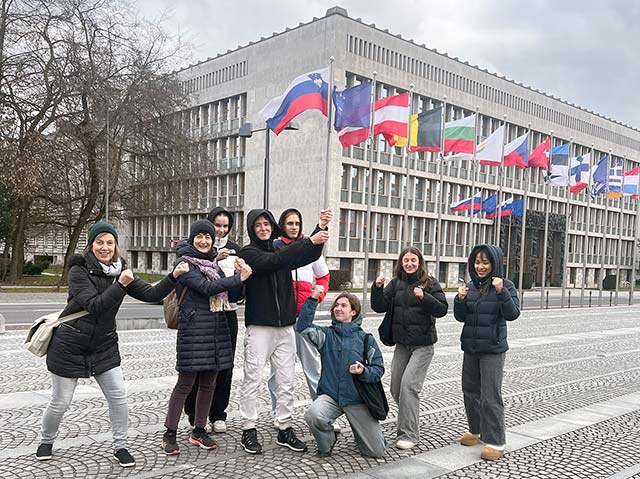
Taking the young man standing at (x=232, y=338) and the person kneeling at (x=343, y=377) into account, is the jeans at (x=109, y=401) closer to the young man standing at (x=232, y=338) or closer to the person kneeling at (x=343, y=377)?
the young man standing at (x=232, y=338)

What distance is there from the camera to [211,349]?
211 inches

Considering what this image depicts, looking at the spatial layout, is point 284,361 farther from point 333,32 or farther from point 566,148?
point 333,32

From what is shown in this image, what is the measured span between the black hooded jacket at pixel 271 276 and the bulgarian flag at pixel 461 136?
733 inches

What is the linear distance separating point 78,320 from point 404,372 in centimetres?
296

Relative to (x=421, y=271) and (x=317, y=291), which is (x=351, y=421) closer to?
(x=317, y=291)

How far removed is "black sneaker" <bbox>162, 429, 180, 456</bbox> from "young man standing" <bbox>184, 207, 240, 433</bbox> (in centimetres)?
55

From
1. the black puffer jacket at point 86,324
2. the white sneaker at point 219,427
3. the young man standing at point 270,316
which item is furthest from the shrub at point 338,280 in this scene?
the black puffer jacket at point 86,324

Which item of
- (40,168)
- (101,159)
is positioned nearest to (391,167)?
(101,159)

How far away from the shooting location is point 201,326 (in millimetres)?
5332

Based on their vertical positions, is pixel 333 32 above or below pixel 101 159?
above

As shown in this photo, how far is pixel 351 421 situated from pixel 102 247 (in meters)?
2.55

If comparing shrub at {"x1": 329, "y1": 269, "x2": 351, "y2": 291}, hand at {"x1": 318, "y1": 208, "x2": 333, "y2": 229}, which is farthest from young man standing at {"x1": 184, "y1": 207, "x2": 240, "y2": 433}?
shrub at {"x1": 329, "y1": 269, "x2": 351, "y2": 291}

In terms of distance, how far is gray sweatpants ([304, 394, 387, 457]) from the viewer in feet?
17.7

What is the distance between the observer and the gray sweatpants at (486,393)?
572 centimetres
